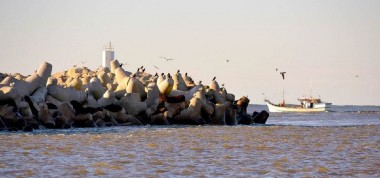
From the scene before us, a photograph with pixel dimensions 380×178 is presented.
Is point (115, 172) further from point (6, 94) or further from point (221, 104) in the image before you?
point (221, 104)

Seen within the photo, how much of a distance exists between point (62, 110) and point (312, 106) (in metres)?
108

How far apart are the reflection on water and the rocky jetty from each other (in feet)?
22.1

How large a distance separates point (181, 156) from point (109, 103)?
25429 mm

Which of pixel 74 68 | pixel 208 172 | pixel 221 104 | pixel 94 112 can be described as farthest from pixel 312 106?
pixel 208 172

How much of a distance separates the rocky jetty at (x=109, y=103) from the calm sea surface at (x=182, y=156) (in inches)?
272

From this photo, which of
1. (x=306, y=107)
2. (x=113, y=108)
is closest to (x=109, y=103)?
(x=113, y=108)

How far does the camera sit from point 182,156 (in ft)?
83.6

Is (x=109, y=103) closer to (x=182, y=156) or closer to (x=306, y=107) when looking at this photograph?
(x=182, y=156)

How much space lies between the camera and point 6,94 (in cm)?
4244

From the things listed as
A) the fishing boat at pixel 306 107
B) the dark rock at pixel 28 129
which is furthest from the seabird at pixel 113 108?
the fishing boat at pixel 306 107

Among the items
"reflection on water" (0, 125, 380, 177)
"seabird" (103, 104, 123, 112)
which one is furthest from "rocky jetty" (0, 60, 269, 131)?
"reflection on water" (0, 125, 380, 177)

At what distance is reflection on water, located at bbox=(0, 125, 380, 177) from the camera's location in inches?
830

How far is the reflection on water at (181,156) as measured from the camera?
21.1 metres

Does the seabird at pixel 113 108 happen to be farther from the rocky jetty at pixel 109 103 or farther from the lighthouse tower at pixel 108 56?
the lighthouse tower at pixel 108 56
